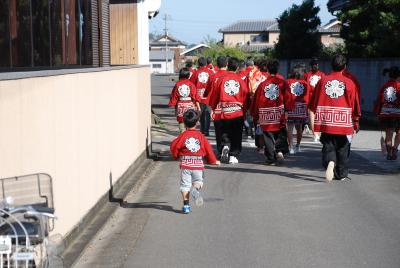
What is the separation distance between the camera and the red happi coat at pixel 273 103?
1222 cm

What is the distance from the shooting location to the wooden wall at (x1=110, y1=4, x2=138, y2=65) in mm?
18312

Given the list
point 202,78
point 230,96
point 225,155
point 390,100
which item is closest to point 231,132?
point 225,155

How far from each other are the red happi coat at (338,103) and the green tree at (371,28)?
11.7m

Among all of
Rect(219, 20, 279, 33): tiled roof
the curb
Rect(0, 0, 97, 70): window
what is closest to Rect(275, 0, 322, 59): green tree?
the curb

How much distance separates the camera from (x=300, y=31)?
37188 mm

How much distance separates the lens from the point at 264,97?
12.3 metres

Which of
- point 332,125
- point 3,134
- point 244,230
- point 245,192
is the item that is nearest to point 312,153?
point 332,125

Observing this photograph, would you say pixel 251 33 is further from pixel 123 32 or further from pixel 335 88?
pixel 335 88

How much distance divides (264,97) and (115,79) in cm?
340

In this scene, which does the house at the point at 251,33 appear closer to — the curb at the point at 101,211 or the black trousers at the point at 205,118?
the black trousers at the point at 205,118

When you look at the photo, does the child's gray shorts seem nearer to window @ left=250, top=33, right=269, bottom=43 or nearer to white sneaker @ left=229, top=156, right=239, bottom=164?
white sneaker @ left=229, top=156, right=239, bottom=164

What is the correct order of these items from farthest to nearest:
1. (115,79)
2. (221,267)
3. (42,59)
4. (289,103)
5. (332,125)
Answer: (289,103)
(332,125)
(115,79)
(42,59)
(221,267)

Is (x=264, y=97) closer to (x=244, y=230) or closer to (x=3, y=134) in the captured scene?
(x=244, y=230)

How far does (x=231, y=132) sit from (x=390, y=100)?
2.85 metres
